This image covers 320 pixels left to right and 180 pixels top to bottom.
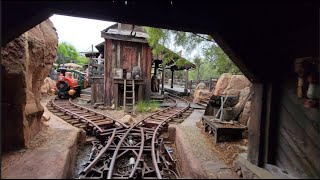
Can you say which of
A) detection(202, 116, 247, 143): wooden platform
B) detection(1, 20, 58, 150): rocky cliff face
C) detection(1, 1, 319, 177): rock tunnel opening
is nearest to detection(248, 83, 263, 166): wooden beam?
detection(1, 1, 319, 177): rock tunnel opening

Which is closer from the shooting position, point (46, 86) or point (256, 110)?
point (256, 110)

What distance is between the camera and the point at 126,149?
19.5ft

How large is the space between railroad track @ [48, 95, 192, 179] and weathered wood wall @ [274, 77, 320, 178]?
7.21 ft

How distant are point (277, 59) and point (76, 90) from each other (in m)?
14.1

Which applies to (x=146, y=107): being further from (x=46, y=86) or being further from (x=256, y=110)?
(x=46, y=86)

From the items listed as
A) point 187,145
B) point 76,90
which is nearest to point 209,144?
point 187,145

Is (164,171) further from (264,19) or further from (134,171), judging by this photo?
(264,19)

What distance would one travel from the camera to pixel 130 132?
7.39 m

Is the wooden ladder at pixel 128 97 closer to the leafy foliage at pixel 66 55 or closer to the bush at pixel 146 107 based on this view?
the bush at pixel 146 107

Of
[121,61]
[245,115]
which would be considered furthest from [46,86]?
[245,115]

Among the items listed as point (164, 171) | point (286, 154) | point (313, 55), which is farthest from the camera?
point (164, 171)

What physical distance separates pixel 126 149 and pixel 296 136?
3.94 metres

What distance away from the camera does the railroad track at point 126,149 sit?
465 centimetres

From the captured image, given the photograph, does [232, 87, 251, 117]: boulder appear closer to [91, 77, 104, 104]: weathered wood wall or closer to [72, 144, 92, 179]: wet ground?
[72, 144, 92, 179]: wet ground
